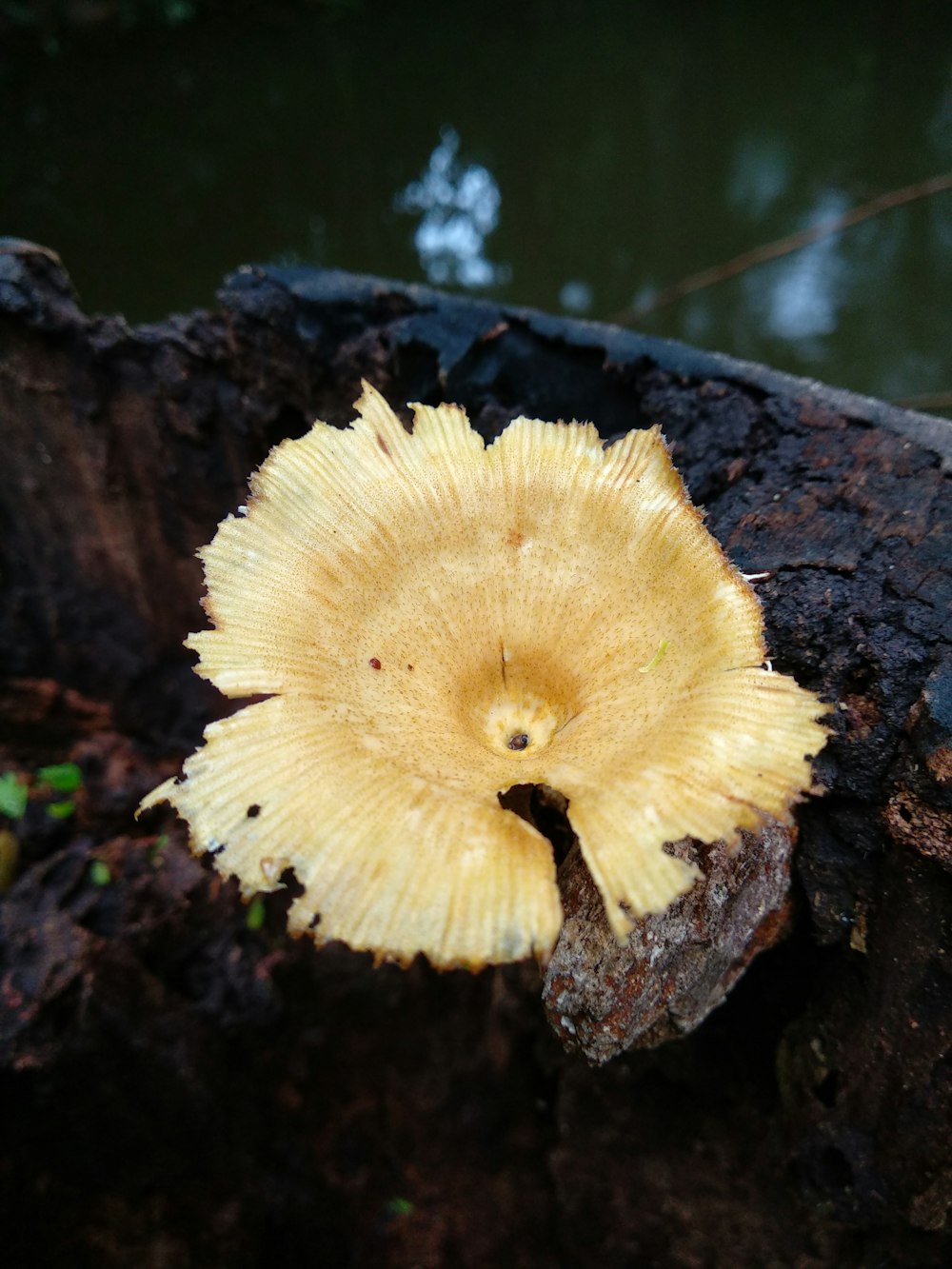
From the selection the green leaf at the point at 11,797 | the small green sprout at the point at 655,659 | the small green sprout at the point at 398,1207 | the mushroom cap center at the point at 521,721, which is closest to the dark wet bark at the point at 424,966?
the small green sprout at the point at 398,1207

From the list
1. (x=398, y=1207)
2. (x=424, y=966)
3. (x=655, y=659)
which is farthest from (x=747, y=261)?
(x=398, y=1207)

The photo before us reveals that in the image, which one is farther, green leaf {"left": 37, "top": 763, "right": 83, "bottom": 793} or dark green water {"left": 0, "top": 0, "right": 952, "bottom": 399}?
dark green water {"left": 0, "top": 0, "right": 952, "bottom": 399}

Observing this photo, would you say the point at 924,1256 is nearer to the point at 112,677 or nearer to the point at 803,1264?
the point at 803,1264

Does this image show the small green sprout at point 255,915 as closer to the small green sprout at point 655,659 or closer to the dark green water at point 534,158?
the small green sprout at point 655,659

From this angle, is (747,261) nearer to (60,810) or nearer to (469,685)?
(469,685)

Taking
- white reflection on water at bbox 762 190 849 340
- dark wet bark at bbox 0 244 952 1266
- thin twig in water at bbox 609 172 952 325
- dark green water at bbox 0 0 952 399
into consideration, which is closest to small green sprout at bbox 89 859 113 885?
dark wet bark at bbox 0 244 952 1266

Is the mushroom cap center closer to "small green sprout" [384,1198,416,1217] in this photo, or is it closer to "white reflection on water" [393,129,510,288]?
"small green sprout" [384,1198,416,1217]
